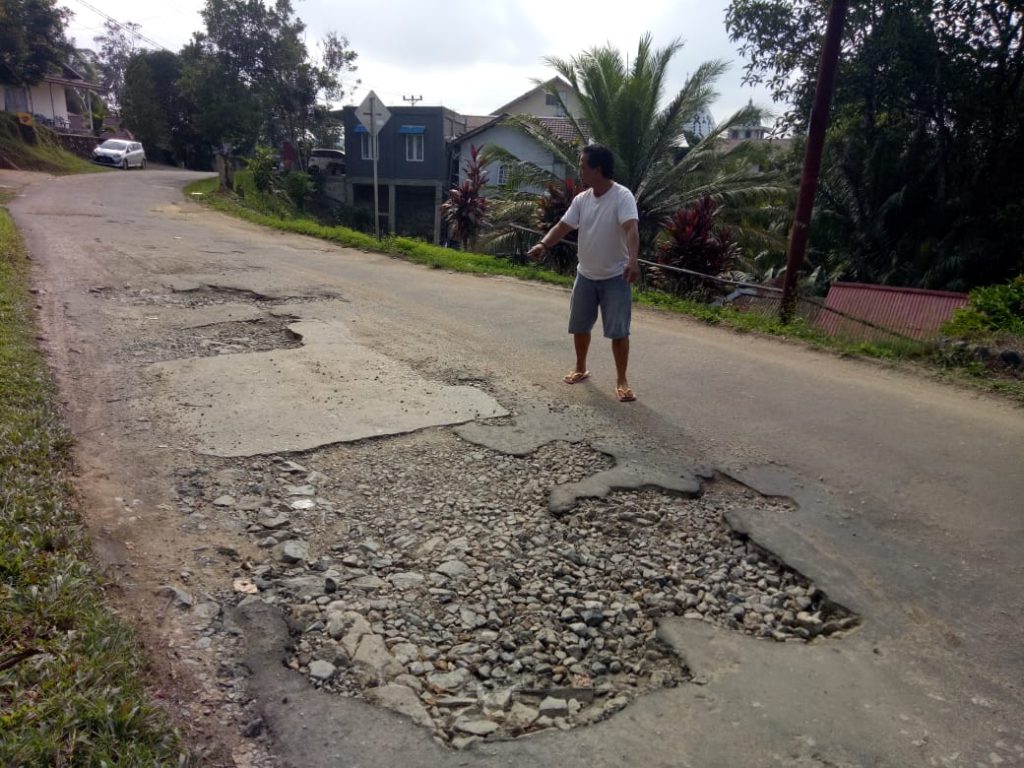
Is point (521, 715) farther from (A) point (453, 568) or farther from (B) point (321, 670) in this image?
(A) point (453, 568)

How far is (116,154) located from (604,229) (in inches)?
1404

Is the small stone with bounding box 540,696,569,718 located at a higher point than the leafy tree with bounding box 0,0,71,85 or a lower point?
lower

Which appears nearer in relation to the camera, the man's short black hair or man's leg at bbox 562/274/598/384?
the man's short black hair

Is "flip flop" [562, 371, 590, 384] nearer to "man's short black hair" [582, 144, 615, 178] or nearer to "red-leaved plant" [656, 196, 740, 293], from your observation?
"man's short black hair" [582, 144, 615, 178]

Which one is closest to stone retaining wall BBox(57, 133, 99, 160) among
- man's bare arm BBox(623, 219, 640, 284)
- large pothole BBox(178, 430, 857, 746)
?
man's bare arm BBox(623, 219, 640, 284)

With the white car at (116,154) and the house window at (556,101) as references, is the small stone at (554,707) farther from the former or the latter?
the white car at (116,154)

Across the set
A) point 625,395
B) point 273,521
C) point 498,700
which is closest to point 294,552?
point 273,521

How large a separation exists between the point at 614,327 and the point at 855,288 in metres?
6.83

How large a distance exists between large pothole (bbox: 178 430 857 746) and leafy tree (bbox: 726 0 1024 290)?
1094 centimetres

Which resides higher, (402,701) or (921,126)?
(921,126)

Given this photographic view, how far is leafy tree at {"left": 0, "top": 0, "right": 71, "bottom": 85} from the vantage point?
29.8 meters

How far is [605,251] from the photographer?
4891 millimetres

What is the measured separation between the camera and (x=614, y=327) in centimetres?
498

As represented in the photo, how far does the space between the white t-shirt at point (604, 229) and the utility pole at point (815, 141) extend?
3734mm
